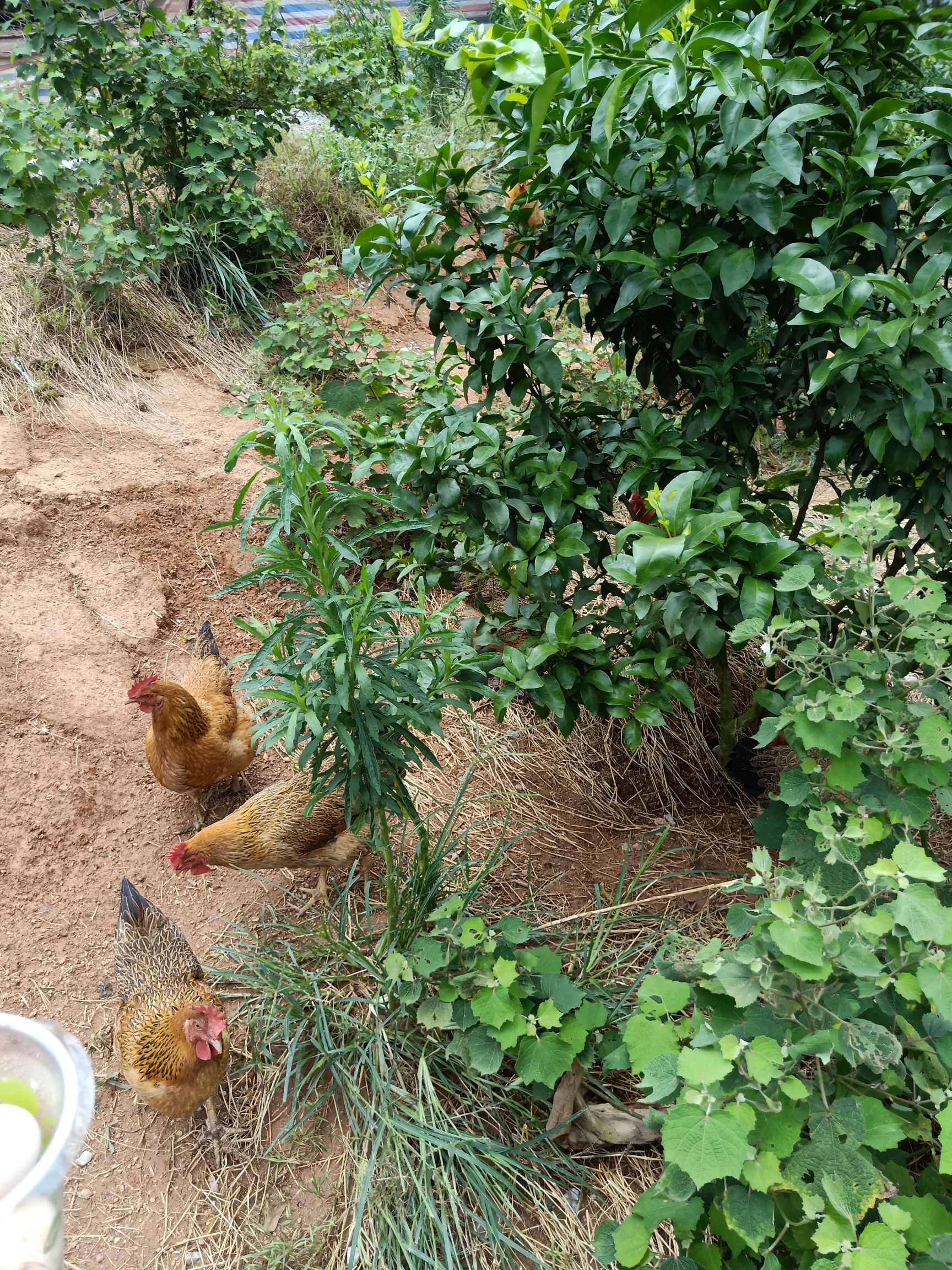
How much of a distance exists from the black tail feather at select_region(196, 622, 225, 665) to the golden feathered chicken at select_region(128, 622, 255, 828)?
0.09 feet

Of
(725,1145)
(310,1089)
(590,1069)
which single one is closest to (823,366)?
(725,1145)

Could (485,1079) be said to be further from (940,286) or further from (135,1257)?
(940,286)

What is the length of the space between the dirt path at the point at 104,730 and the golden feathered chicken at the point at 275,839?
0.27 m

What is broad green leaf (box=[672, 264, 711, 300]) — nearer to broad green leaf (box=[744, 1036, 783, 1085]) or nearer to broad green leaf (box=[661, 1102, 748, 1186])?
broad green leaf (box=[744, 1036, 783, 1085])

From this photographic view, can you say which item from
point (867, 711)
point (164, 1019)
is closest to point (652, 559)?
point (867, 711)

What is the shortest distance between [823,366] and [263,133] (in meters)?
4.61

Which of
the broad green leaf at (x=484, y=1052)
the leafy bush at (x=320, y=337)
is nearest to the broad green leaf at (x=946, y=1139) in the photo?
the broad green leaf at (x=484, y=1052)

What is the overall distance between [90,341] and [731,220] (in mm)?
4008

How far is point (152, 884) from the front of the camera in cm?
301

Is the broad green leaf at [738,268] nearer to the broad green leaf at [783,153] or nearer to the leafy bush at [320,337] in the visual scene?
the broad green leaf at [783,153]

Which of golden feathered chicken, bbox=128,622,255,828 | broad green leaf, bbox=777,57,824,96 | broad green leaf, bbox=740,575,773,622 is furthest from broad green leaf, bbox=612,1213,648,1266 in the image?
broad green leaf, bbox=777,57,824,96

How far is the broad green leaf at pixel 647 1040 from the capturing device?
171cm

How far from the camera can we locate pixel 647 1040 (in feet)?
5.67

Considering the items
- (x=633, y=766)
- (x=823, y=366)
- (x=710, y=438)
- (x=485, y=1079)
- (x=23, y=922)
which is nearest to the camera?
(x=823, y=366)
